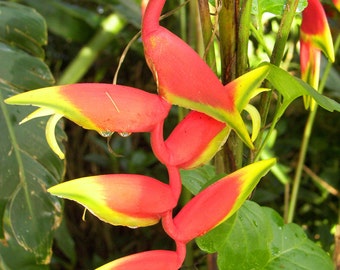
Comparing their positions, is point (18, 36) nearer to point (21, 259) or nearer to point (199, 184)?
point (21, 259)

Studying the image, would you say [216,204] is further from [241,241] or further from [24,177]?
[24,177]

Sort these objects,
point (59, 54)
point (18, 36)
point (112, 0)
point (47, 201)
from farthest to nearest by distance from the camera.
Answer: point (59, 54) < point (112, 0) < point (18, 36) < point (47, 201)

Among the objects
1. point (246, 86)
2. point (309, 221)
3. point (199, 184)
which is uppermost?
point (246, 86)

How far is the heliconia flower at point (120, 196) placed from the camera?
0.34 metres

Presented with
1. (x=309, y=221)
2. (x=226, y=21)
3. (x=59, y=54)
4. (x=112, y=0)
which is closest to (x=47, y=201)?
(x=226, y=21)

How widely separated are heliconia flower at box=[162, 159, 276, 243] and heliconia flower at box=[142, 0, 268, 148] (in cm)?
3

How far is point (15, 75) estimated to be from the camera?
747 mm

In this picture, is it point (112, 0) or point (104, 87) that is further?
point (112, 0)

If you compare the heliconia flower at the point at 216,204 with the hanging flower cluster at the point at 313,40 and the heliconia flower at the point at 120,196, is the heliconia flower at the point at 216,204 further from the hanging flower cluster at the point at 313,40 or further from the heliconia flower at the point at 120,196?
the hanging flower cluster at the point at 313,40

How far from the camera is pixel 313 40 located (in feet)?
1.51

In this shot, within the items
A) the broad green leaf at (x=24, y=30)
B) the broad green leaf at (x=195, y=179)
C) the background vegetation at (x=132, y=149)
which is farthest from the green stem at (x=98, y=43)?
the broad green leaf at (x=195, y=179)

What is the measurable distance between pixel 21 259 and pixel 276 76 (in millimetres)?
417

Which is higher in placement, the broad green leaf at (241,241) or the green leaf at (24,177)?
the broad green leaf at (241,241)

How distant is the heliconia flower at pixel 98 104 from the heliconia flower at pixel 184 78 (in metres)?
0.01
